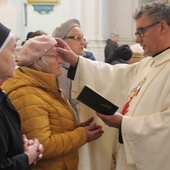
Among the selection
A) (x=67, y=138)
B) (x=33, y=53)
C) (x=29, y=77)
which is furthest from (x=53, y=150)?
(x=33, y=53)

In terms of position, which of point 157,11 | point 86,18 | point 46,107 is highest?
point 157,11

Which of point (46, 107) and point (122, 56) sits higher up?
point (46, 107)

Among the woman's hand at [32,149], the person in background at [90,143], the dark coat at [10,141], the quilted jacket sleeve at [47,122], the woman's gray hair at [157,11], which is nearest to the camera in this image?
the dark coat at [10,141]

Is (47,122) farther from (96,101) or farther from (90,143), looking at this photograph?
(90,143)

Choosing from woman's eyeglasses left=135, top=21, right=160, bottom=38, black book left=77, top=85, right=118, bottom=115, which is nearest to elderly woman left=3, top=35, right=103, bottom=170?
black book left=77, top=85, right=118, bottom=115

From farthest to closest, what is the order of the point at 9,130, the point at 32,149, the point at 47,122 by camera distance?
the point at 47,122 < the point at 32,149 < the point at 9,130

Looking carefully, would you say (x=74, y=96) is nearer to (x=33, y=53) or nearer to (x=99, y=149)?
(x=99, y=149)

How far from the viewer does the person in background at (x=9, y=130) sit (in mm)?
1728

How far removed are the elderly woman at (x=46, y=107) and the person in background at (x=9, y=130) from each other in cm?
25

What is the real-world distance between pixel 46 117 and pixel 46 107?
0.06m

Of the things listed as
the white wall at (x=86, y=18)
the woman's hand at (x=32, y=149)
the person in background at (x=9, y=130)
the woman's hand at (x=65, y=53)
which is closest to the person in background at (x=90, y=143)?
the woman's hand at (x=65, y=53)

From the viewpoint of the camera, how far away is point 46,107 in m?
2.22

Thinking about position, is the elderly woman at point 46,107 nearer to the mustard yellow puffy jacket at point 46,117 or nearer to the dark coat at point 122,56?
the mustard yellow puffy jacket at point 46,117

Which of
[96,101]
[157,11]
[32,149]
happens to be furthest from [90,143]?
[157,11]
